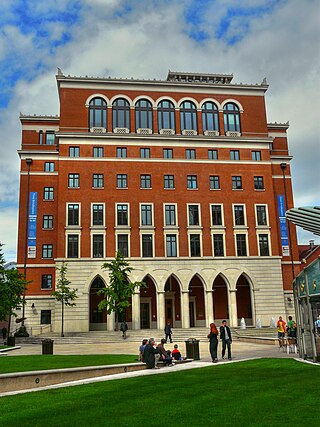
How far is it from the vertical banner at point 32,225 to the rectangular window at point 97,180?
6.92 metres

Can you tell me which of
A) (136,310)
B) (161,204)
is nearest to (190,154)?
(161,204)

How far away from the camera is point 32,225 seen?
47.7 metres

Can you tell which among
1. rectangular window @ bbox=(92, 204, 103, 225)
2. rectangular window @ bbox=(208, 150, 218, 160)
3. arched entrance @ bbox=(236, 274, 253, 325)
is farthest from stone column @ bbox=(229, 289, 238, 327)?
rectangular window @ bbox=(92, 204, 103, 225)

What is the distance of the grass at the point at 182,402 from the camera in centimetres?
847

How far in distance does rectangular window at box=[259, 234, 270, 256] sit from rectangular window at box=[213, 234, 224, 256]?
4.11 meters

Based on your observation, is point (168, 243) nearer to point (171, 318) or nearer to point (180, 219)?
point (180, 219)

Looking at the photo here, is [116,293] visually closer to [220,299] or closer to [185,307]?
[185,307]

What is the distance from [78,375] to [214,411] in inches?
297

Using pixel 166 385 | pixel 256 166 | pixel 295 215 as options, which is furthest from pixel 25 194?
pixel 166 385

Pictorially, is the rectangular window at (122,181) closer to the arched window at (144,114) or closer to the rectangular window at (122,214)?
the rectangular window at (122,214)

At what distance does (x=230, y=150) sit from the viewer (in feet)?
162

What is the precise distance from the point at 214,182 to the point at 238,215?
167 inches

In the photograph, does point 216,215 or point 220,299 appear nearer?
point 216,215

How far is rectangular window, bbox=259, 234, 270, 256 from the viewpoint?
156 ft
